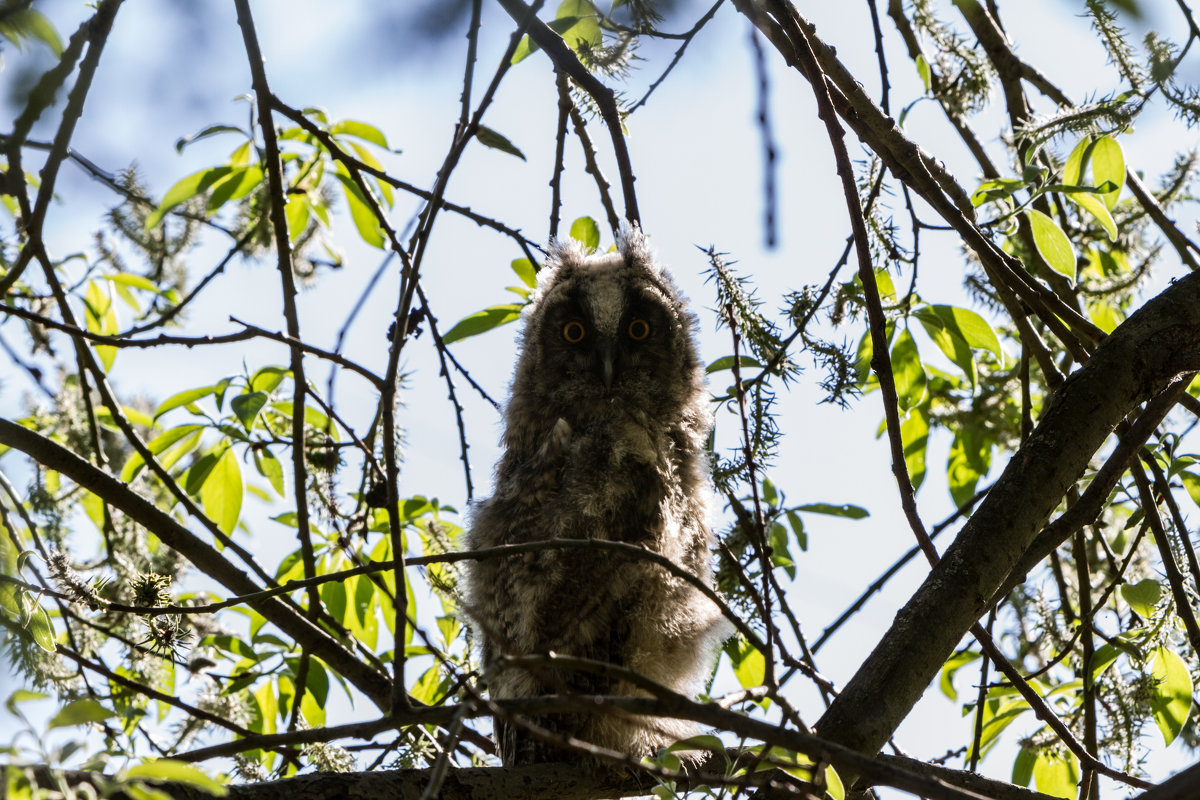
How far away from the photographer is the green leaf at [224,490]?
8.27 feet

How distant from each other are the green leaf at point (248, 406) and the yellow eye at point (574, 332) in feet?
2.80

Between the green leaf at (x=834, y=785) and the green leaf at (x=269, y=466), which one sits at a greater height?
the green leaf at (x=269, y=466)

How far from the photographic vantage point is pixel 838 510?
2619 millimetres

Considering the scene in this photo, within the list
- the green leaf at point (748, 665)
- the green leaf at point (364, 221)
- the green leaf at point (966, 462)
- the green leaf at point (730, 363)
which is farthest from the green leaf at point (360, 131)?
the green leaf at point (966, 462)

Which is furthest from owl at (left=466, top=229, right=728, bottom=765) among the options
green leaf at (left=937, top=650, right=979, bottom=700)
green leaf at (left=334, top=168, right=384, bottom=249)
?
green leaf at (left=937, top=650, right=979, bottom=700)

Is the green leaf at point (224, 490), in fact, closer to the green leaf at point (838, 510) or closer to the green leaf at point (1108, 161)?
the green leaf at point (838, 510)

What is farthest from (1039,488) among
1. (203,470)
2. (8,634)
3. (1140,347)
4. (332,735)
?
(203,470)

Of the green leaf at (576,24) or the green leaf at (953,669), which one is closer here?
the green leaf at (576,24)

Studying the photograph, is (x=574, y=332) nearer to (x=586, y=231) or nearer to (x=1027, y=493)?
(x=586, y=231)

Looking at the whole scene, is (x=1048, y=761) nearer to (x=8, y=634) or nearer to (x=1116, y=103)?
(x=1116, y=103)

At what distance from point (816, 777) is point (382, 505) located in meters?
1.40

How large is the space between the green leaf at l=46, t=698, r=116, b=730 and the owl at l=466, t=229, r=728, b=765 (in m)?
1.11

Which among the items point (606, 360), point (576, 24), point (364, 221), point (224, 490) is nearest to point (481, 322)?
point (606, 360)

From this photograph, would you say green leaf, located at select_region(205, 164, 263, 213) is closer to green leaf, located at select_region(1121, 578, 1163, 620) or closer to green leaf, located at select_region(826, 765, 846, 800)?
green leaf, located at select_region(826, 765, 846, 800)
